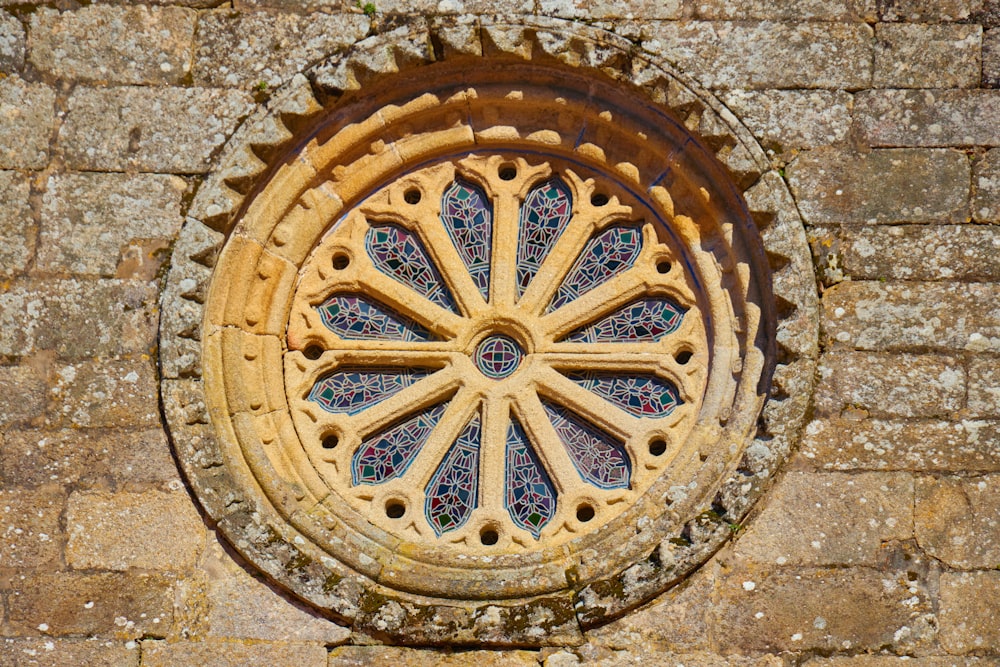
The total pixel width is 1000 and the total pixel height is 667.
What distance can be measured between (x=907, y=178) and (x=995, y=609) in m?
2.07

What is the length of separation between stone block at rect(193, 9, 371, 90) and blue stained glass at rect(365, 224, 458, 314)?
0.94 metres

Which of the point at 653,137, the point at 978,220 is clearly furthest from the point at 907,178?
the point at 653,137

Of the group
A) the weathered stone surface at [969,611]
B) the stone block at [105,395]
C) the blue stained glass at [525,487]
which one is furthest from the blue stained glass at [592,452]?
the stone block at [105,395]

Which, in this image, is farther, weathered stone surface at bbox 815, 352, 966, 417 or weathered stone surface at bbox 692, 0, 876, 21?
weathered stone surface at bbox 692, 0, 876, 21

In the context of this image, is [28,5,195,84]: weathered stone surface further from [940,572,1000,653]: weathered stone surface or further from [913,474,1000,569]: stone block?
[940,572,1000,653]: weathered stone surface

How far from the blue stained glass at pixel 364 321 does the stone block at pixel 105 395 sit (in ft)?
3.22

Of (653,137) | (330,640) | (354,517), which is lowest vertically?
(330,640)

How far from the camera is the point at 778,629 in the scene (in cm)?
746

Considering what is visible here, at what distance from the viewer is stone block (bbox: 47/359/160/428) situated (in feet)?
25.9

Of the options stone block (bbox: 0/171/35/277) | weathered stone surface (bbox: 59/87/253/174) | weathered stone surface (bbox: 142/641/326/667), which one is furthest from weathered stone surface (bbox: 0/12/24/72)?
weathered stone surface (bbox: 142/641/326/667)

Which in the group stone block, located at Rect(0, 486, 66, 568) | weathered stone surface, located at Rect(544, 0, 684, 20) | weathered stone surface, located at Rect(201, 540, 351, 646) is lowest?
weathered stone surface, located at Rect(201, 540, 351, 646)

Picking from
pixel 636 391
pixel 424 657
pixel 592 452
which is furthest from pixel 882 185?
pixel 424 657

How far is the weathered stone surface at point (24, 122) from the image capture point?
8258 mm

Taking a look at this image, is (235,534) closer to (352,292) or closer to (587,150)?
(352,292)
